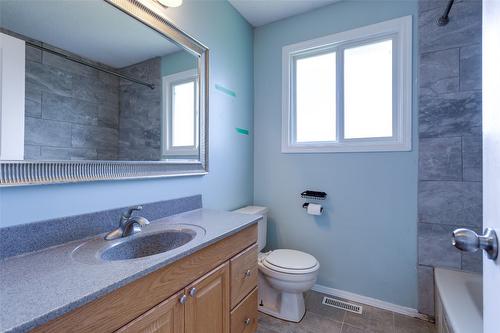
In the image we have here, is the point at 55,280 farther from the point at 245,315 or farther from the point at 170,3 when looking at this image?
the point at 170,3

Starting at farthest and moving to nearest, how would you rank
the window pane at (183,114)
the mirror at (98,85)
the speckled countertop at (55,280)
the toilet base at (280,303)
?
the toilet base at (280,303)
the window pane at (183,114)
the mirror at (98,85)
the speckled countertop at (55,280)

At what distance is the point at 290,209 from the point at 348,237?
0.55 m

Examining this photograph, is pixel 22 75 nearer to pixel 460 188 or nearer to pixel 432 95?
pixel 432 95

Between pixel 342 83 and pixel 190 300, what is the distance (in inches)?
79.4

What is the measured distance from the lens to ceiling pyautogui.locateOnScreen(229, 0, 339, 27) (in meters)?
2.00

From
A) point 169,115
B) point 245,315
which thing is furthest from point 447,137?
point 169,115

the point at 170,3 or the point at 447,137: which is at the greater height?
the point at 170,3

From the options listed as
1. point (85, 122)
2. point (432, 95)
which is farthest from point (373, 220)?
point (85, 122)

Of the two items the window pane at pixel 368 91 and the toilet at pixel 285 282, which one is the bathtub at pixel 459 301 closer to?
the toilet at pixel 285 282

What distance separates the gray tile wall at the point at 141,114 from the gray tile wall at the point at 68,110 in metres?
0.05

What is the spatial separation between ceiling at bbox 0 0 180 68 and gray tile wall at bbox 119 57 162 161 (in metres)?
0.06

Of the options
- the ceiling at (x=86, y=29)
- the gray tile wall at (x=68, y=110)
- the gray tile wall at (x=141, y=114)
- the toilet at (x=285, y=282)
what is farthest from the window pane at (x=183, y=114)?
the toilet at (x=285, y=282)

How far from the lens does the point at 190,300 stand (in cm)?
94

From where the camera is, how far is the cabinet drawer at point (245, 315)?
125cm
